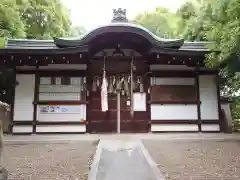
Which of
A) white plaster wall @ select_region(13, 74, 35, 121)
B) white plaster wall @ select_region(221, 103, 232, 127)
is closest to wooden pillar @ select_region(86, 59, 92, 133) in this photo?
white plaster wall @ select_region(13, 74, 35, 121)

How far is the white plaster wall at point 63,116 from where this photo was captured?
10211 millimetres

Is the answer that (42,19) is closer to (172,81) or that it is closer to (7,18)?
(7,18)

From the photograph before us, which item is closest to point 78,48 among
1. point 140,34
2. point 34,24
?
point 140,34

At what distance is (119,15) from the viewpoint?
36.8 ft

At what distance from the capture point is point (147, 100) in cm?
1055

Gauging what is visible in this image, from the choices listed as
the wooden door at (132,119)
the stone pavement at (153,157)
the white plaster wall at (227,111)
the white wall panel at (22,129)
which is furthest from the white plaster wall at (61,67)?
the white plaster wall at (227,111)

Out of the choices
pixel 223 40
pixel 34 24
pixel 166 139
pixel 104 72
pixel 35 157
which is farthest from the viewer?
pixel 34 24

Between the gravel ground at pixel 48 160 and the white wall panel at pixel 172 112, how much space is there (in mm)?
3155

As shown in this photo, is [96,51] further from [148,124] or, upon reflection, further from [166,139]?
[166,139]

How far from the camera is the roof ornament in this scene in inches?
438

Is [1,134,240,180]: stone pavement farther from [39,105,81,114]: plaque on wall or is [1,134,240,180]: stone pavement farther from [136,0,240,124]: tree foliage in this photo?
[136,0,240,124]: tree foliage

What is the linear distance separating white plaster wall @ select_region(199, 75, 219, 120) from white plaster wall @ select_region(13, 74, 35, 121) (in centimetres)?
661

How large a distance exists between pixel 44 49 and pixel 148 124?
482 centimetres

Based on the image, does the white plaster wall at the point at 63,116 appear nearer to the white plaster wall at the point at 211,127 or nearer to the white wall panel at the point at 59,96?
the white wall panel at the point at 59,96
